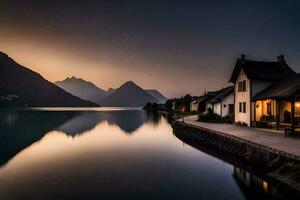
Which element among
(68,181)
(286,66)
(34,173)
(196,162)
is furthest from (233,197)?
(286,66)

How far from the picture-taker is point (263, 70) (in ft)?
102

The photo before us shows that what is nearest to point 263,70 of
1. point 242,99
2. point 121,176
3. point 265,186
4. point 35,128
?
point 242,99

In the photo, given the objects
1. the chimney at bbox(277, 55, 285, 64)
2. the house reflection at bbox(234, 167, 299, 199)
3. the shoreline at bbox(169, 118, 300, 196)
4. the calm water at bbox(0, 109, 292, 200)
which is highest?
the chimney at bbox(277, 55, 285, 64)

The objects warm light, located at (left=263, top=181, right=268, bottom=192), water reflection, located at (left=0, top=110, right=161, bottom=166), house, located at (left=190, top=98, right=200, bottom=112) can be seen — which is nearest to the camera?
warm light, located at (left=263, top=181, right=268, bottom=192)

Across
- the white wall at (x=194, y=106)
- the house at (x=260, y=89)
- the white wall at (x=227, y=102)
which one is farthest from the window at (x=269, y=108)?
the white wall at (x=194, y=106)

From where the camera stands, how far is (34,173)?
1748cm

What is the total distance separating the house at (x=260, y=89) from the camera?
2679 centimetres

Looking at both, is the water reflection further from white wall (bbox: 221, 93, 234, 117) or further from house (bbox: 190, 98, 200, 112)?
white wall (bbox: 221, 93, 234, 117)

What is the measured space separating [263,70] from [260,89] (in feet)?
11.0

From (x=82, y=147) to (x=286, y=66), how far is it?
30.5 m

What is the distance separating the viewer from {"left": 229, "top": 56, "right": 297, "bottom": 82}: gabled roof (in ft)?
97.0

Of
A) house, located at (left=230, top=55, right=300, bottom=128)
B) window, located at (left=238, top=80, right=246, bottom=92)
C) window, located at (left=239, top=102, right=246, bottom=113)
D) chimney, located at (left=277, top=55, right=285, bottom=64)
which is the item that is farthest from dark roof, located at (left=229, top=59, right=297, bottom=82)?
window, located at (left=239, top=102, right=246, bottom=113)

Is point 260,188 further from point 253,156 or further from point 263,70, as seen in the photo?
point 263,70

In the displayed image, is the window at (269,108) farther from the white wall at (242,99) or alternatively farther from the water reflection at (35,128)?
the water reflection at (35,128)
